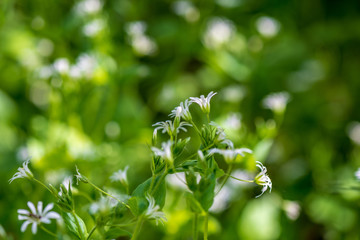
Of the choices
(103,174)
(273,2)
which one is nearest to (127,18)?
(273,2)

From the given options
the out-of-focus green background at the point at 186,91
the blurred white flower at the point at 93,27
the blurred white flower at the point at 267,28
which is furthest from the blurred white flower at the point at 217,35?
the blurred white flower at the point at 93,27

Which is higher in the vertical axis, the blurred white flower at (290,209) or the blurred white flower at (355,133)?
→ the blurred white flower at (290,209)

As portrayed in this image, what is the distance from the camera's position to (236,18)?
7.50ft

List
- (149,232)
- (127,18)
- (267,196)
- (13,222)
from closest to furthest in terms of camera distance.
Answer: (13,222) → (149,232) → (267,196) → (127,18)

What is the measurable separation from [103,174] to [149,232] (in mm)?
265

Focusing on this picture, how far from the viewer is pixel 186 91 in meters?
2.05

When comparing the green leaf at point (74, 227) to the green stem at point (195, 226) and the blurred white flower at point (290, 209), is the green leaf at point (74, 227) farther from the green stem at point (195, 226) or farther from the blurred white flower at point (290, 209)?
the blurred white flower at point (290, 209)

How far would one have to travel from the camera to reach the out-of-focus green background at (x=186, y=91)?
151 cm

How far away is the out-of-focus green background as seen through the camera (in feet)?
4.96

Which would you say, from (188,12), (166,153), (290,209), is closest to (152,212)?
(166,153)

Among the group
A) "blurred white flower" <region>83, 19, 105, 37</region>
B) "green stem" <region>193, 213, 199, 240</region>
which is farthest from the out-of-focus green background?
"green stem" <region>193, 213, 199, 240</region>

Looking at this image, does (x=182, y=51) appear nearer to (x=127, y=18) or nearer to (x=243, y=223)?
(x=127, y=18)

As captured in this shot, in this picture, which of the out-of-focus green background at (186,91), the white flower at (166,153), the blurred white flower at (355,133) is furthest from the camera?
the blurred white flower at (355,133)

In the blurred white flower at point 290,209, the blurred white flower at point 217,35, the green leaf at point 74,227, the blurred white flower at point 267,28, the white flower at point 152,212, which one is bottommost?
the blurred white flower at point 290,209
